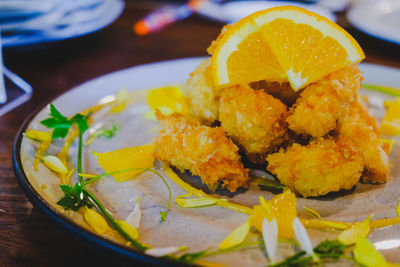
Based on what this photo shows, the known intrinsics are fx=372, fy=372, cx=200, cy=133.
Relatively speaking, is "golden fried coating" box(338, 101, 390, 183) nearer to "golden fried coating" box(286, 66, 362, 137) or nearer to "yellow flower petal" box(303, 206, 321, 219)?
"golden fried coating" box(286, 66, 362, 137)

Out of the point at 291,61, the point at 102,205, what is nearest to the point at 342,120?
the point at 291,61

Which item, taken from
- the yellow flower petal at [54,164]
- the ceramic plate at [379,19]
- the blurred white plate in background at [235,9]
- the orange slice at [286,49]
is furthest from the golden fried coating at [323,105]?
the blurred white plate in background at [235,9]

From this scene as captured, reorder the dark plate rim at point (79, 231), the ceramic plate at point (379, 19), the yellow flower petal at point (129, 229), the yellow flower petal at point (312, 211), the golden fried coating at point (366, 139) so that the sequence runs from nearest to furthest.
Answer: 1. the dark plate rim at point (79, 231)
2. the yellow flower petal at point (129, 229)
3. the yellow flower petal at point (312, 211)
4. the golden fried coating at point (366, 139)
5. the ceramic plate at point (379, 19)

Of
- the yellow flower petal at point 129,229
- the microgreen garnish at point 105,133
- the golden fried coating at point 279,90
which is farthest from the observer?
the microgreen garnish at point 105,133

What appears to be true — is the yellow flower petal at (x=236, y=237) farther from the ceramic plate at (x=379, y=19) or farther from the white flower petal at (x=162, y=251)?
the ceramic plate at (x=379, y=19)

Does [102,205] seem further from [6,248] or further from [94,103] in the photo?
[94,103]

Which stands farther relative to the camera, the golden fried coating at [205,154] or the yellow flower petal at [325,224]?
the golden fried coating at [205,154]

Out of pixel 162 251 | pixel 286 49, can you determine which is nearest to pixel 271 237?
pixel 162 251
